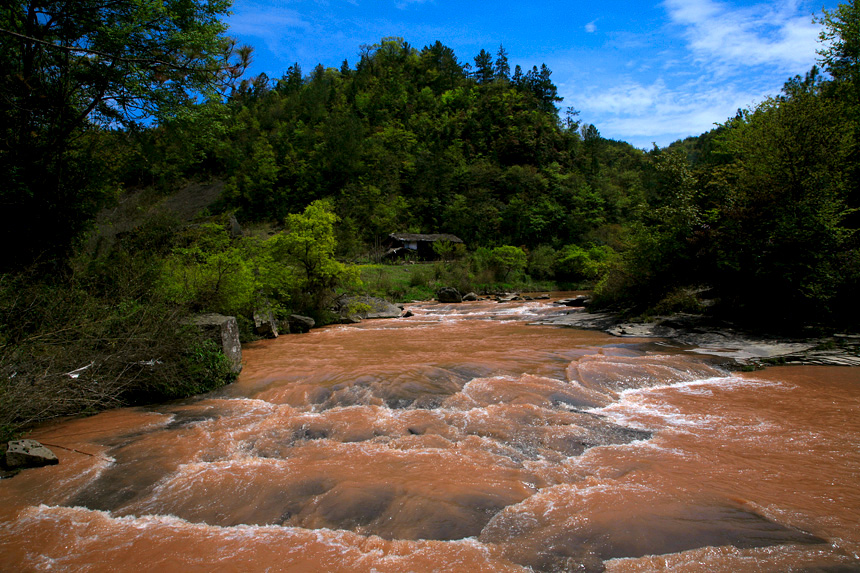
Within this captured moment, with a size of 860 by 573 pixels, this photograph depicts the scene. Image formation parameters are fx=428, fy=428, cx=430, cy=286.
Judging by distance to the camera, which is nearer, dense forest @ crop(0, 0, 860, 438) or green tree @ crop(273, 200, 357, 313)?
dense forest @ crop(0, 0, 860, 438)

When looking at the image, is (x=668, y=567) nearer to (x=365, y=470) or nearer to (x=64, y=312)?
(x=365, y=470)

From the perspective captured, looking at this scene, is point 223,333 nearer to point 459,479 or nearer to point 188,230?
point 459,479

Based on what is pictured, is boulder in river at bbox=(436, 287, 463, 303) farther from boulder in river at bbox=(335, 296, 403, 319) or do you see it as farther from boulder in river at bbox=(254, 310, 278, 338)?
boulder in river at bbox=(254, 310, 278, 338)

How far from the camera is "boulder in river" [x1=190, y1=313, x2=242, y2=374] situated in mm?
9641

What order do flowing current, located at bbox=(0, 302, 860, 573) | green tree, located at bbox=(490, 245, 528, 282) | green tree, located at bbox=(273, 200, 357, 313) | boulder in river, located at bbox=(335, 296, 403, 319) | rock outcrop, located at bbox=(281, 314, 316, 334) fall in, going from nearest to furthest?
flowing current, located at bbox=(0, 302, 860, 573)
rock outcrop, located at bbox=(281, 314, 316, 334)
green tree, located at bbox=(273, 200, 357, 313)
boulder in river, located at bbox=(335, 296, 403, 319)
green tree, located at bbox=(490, 245, 528, 282)

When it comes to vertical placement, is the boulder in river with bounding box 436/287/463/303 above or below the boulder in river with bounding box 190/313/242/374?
below

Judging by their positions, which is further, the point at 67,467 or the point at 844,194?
the point at 844,194

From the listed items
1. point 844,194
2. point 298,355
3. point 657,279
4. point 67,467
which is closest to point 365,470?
point 67,467

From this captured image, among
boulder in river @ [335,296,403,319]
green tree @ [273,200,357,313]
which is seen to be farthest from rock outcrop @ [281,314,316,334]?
boulder in river @ [335,296,403,319]

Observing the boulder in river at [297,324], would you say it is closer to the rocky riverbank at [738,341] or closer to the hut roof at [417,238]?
the rocky riverbank at [738,341]

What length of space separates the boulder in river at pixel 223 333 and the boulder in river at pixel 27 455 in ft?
13.7

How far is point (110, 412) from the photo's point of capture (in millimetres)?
7523

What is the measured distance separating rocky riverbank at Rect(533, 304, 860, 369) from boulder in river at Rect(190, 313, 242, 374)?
11751mm

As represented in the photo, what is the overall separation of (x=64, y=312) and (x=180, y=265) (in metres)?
5.68
